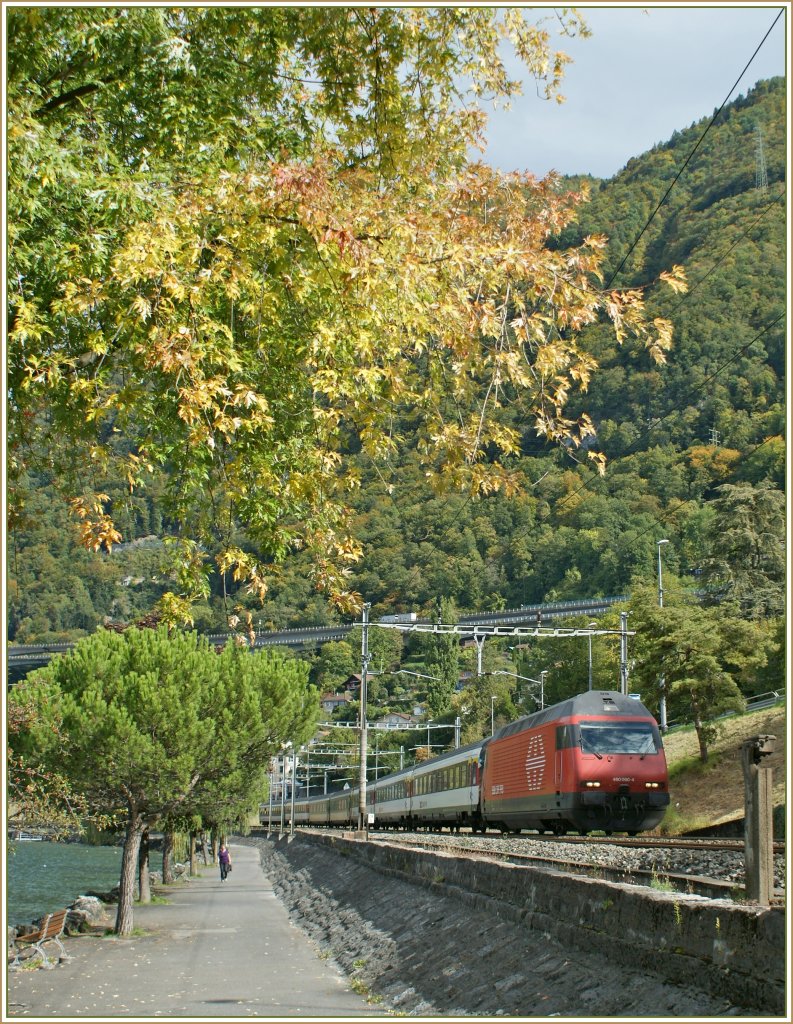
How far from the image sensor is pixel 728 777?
34.6 metres

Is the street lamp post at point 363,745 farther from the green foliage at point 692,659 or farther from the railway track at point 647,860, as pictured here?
the railway track at point 647,860

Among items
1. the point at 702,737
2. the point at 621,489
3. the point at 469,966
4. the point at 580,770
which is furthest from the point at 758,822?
the point at 702,737

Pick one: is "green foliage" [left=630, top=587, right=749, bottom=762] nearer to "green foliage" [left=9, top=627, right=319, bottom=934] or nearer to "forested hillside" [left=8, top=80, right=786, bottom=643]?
"forested hillside" [left=8, top=80, right=786, bottom=643]

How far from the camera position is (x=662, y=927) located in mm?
7121

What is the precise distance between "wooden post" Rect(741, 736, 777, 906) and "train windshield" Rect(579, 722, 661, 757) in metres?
15.1

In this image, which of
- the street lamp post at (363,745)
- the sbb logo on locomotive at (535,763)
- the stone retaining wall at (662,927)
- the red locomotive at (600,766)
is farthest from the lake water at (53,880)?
the stone retaining wall at (662,927)

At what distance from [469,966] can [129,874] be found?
907 inches

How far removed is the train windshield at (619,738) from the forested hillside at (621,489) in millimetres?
4524

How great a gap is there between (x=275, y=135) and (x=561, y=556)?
30.3m

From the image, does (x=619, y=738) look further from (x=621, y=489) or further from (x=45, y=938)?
(x=45, y=938)

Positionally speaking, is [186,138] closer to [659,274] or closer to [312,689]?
[659,274]

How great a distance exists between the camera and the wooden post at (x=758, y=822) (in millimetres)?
7750

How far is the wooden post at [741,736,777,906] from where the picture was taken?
7.75m

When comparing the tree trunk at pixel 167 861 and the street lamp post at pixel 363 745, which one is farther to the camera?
the tree trunk at pixel 167 861
